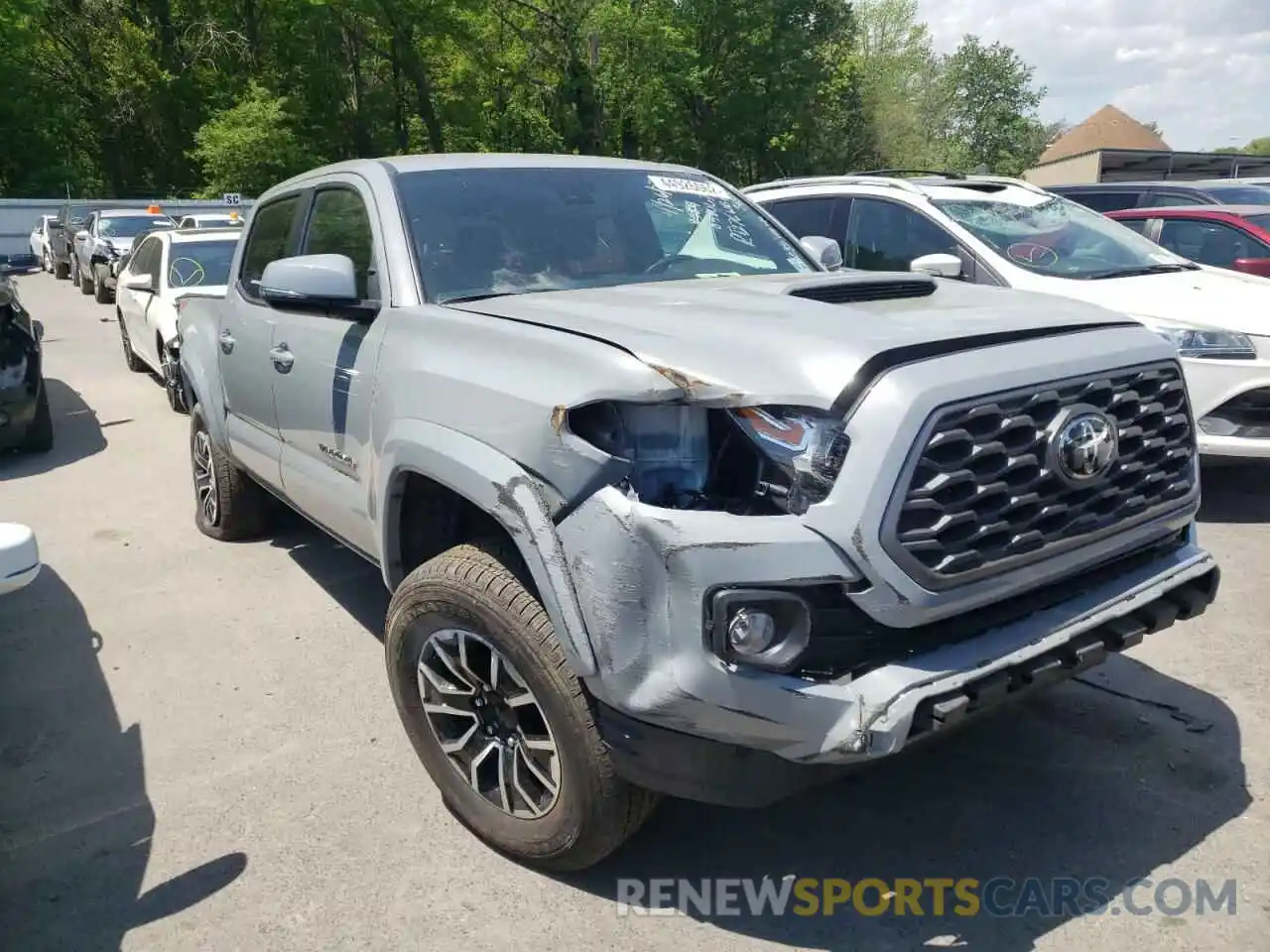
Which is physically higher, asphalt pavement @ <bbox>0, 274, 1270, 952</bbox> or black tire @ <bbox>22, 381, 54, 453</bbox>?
black tire @ <bbox>22, 381, 54, 453</bbox>

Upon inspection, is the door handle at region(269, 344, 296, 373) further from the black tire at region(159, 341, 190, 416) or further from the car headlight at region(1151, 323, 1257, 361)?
the black tire at region(159, 341, 190, 416)

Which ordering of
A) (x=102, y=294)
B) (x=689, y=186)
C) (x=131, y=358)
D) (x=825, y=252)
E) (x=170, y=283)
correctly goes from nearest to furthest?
(x=689, y=186)
(x=825, y=252)
(x=170, y=283)
(x=131, y=358)
(x=102, y=294)

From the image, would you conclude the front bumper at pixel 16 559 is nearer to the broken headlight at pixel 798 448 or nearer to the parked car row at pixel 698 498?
the parked car row at pixel 698 498

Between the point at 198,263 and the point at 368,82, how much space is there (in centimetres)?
2954

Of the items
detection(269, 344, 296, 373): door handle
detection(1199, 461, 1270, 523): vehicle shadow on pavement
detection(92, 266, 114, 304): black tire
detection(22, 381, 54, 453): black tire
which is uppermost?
detection(269, 344, 296, 373): door handle

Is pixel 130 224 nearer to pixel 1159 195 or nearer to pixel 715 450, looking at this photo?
pixel 1159 195

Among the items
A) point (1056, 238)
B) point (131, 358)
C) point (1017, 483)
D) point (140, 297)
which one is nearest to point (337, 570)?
point (1017, 483)

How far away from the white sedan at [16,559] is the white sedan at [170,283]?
6659 millimetres

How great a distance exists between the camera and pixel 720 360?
234 centimetres

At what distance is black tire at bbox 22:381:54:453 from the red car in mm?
9408

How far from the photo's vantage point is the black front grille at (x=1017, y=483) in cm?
222

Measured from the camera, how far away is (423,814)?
3135 mm

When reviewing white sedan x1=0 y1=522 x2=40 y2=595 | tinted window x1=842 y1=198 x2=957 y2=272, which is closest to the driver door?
tinted window x1=842 y1=198 x2=957 y2=272

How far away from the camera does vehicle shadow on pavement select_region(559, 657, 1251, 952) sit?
2635 millimetres
